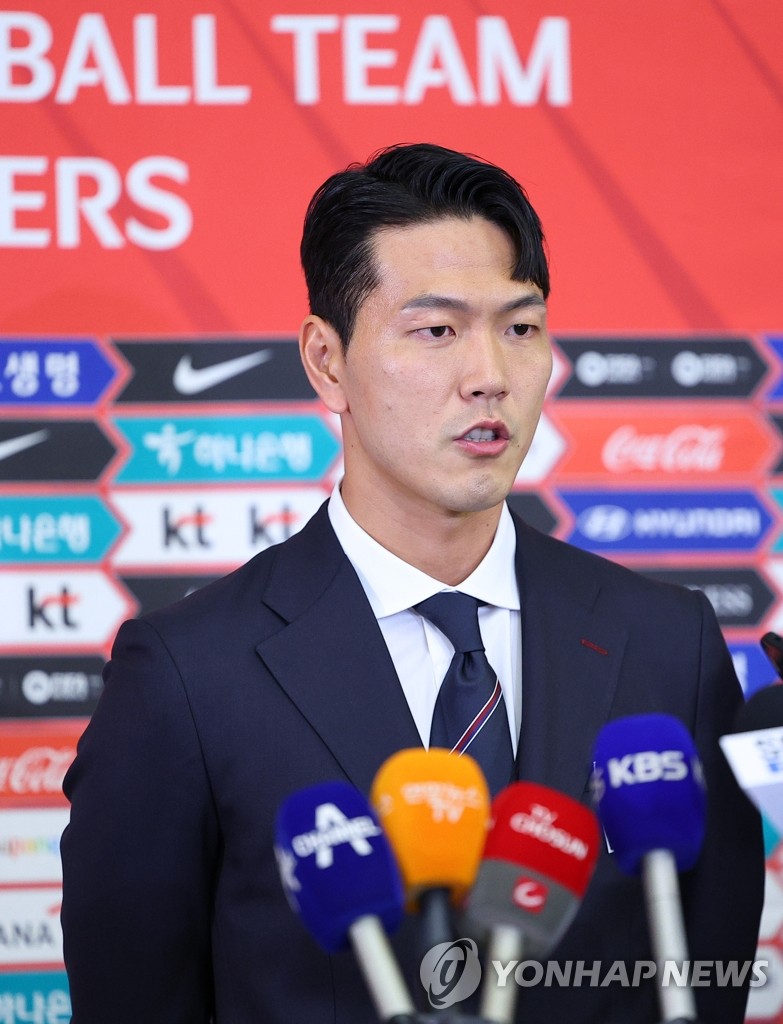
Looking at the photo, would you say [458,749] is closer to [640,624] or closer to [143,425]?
[640,624]

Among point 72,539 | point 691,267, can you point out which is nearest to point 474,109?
point 691,267

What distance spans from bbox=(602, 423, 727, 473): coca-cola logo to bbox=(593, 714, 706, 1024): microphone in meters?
1.14

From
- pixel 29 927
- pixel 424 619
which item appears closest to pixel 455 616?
pixel 424 619

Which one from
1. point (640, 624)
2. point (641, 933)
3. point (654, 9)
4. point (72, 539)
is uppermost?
point (654, 9)

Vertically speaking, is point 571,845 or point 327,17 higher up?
point 327,17

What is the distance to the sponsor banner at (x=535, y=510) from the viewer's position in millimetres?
1950

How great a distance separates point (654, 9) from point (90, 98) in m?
0.83

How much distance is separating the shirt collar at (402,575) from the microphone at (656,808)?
0.42 m

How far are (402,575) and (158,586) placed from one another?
0.74 meters

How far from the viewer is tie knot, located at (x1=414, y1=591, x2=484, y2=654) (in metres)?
1.23

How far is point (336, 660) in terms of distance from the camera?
1.21 meters

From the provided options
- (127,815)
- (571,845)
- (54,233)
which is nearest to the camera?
(571,845)

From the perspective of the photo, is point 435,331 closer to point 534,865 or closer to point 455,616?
point 455,616

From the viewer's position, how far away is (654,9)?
6.49 feet
